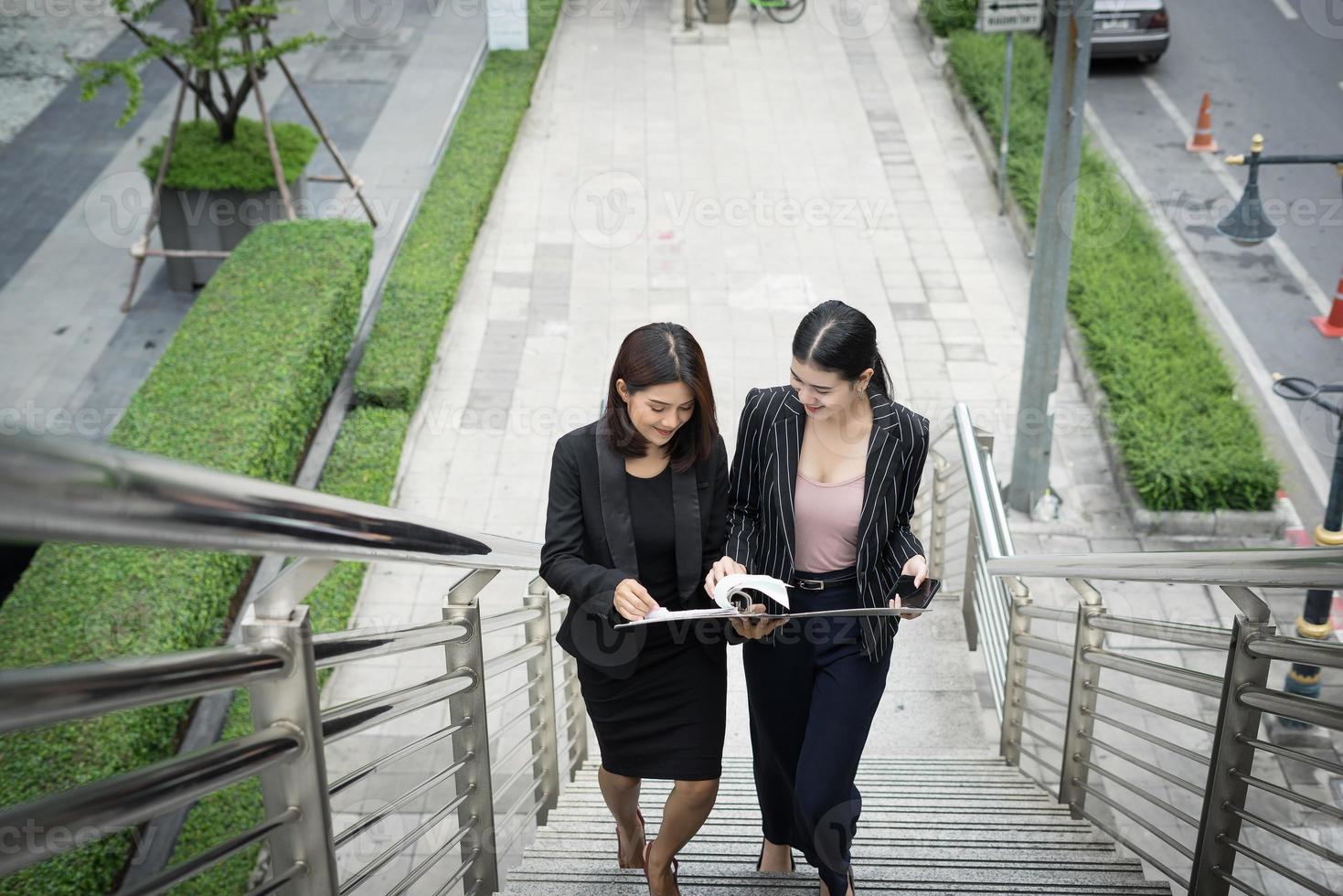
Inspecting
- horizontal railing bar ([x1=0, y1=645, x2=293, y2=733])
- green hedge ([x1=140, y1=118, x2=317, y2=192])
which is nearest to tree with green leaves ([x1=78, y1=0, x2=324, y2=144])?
green hedge ([x1=140, y1=118, x2=317, y2=192])

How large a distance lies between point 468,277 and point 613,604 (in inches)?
319

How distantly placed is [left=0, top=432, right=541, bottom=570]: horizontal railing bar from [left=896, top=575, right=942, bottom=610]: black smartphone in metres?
1.63

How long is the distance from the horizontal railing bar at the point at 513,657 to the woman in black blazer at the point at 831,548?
2.15 ft

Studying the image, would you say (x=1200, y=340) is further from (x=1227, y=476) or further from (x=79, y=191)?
(x=79, y=191)

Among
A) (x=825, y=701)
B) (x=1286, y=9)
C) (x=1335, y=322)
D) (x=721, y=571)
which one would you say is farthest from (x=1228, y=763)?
(x=1286, y=9)

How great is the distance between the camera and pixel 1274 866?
2.56 m

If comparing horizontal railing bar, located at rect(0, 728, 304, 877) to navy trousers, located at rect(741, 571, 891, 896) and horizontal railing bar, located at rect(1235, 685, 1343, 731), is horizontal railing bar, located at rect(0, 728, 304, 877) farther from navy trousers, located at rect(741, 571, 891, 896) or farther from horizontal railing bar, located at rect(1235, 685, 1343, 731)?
navy trousers, located at rect(741, 571, 891, 896)

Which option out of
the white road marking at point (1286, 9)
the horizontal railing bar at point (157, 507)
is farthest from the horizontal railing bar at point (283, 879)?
the white road marking at point (1286, 9)

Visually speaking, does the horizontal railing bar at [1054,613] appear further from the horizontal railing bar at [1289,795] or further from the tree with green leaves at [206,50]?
the tree with green leaves at [206,50]

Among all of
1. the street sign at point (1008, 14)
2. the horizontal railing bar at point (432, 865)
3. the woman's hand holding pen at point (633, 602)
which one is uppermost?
the woman's hand holding pen at point (633, 602)

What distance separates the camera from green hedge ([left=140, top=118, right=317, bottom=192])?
10453mm

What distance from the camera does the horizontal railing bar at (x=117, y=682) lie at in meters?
1.28

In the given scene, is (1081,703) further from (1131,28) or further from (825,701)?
(1131,28)

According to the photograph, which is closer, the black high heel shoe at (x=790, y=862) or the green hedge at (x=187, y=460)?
the black high heel shoe at (x=790, y=862)
